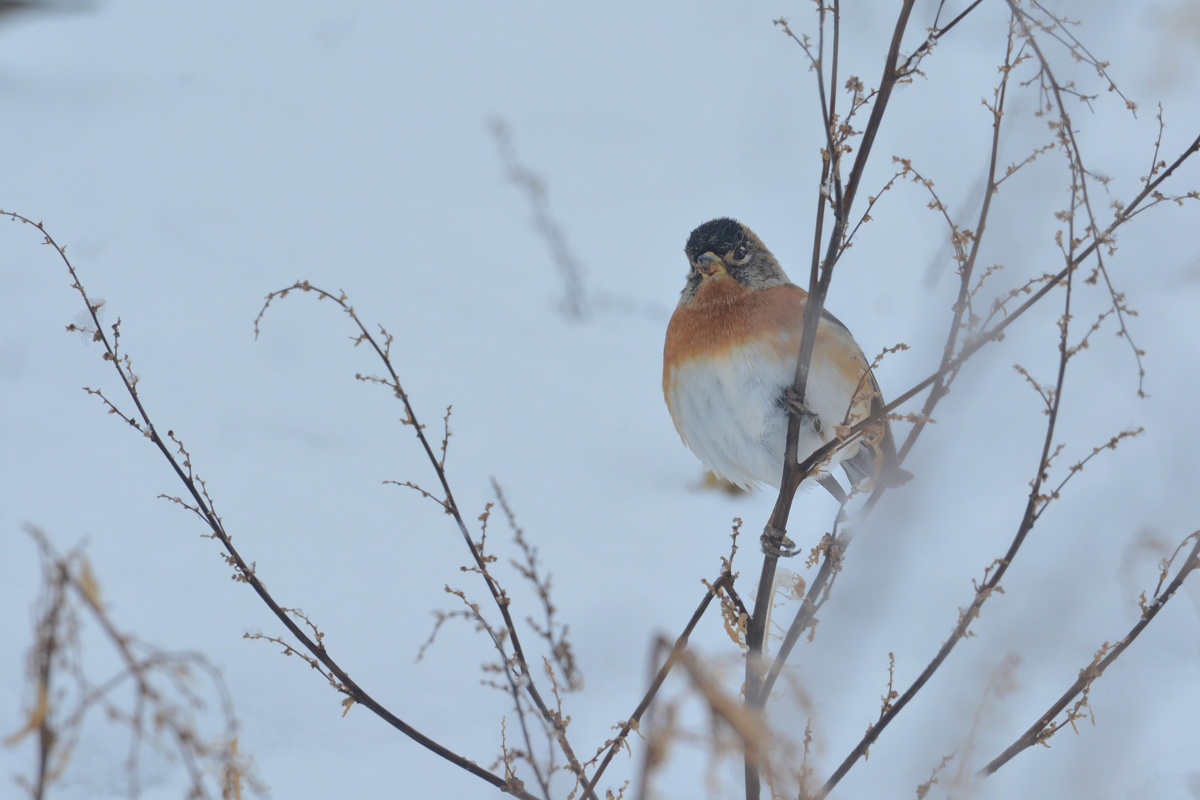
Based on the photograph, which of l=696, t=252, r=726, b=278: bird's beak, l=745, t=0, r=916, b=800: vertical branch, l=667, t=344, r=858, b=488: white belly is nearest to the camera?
l=745, t=0, r=916, b=800: vertical branch

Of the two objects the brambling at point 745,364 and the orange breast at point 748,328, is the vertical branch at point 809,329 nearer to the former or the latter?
the brambling at point 745,364

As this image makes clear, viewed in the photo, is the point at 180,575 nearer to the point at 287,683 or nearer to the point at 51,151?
the point at 287,683

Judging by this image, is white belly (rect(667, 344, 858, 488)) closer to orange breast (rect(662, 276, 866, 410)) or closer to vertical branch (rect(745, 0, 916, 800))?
orange breast (rect(662, 276, 866, 410))

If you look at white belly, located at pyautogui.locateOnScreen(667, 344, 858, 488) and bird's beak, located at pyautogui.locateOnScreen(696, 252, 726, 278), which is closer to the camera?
white belly, located at pyautogui.locateOnScreen(667, 344, 858, 488)

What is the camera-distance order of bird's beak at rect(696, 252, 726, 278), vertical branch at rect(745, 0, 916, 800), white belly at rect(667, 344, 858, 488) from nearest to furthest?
vertical branch at rect(745, 0, 916, 800) < white belly at rect(667, 344, 858, 488) < bird's beak at rect(696, 252, 726, 278)

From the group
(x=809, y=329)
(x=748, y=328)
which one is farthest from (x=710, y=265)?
(x=809, y=329)

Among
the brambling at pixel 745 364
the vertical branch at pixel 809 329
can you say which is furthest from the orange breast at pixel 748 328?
the vertical branch at pixel 809 329

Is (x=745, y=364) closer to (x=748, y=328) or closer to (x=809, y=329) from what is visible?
(x=748, y=328)

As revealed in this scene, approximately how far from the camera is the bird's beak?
11.3 ft

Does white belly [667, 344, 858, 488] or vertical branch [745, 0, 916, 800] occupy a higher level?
white belly [667, 344, 858, 488]

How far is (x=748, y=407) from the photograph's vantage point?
329 cm

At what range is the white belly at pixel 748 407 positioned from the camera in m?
3.24

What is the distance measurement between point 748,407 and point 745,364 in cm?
15

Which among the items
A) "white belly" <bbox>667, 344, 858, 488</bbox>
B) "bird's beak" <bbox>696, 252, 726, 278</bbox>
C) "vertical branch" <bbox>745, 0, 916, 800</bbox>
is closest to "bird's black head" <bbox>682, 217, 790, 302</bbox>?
"bird's beak" <bbox>696, 252, 726, 278</bbox>
